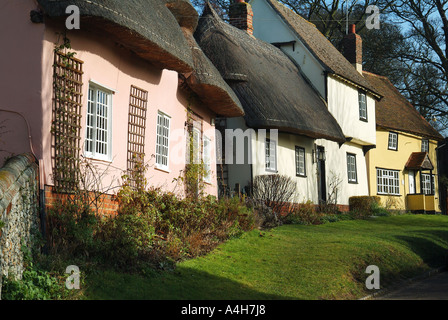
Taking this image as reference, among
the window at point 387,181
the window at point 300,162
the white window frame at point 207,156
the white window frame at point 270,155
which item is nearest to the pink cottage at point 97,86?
the white window frame at point 207,156

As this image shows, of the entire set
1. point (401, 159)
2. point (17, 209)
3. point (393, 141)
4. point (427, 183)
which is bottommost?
point (17, 209)

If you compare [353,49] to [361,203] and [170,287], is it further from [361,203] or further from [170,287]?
[170,287]

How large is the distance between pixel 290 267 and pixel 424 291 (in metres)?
2.53

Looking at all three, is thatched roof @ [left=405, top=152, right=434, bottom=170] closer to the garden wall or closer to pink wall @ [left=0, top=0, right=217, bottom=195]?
pink wall @ [left=0, top=0, right=217, bottom=195]

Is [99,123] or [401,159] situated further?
[401,159]

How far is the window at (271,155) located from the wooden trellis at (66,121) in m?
11.4

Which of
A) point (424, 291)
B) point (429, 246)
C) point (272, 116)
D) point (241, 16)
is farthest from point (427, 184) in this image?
point (424, 291)

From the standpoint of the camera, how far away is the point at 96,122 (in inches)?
436

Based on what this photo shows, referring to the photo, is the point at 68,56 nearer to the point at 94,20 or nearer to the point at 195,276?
the point at 94,20

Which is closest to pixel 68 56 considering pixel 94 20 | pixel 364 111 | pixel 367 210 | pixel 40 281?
pixel 94 20

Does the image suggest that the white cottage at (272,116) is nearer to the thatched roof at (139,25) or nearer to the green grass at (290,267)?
the green grass at (290,267)

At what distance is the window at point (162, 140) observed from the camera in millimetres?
14000

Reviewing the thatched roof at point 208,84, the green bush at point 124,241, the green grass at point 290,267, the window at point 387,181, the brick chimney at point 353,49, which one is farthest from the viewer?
the brick chimney at point 353,49
